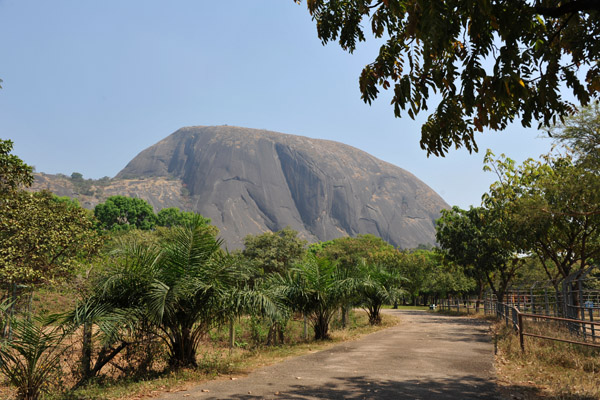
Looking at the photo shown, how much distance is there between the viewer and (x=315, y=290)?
14.3 metres

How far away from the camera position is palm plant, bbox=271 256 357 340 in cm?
1430

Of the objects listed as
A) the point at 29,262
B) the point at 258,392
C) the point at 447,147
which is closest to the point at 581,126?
the point at 447,147

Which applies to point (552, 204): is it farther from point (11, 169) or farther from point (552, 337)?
point (11, 169)

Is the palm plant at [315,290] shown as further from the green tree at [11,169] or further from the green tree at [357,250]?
the green tree at [357,250]

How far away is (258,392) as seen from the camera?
7.40 meters

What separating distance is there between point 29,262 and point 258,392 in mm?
13969

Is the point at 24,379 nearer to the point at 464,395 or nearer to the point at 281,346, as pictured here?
the point at 464,395

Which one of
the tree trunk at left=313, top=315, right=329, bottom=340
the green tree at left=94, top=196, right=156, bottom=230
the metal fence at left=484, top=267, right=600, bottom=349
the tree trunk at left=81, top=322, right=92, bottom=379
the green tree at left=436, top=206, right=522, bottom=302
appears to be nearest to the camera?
the tree trunk at left=81, top=322, right=92, bottom=379

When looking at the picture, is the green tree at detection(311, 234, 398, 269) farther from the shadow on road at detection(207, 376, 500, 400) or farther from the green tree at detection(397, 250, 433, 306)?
the shadow on road at detection(207, 376, 500, 400)

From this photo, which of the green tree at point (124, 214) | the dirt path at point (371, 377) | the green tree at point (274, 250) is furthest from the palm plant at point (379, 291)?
the green tree at point (124, 214)

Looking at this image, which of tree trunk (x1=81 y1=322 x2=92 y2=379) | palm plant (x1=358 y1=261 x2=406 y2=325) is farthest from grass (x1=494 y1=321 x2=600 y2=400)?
palm plant (x1=358 y1=261 x2=406 y2=325)

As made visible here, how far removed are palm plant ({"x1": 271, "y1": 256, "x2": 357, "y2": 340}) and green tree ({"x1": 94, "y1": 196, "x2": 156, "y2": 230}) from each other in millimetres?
86453

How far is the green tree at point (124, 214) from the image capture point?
3782 inches

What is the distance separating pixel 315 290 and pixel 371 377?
5.75 metres
